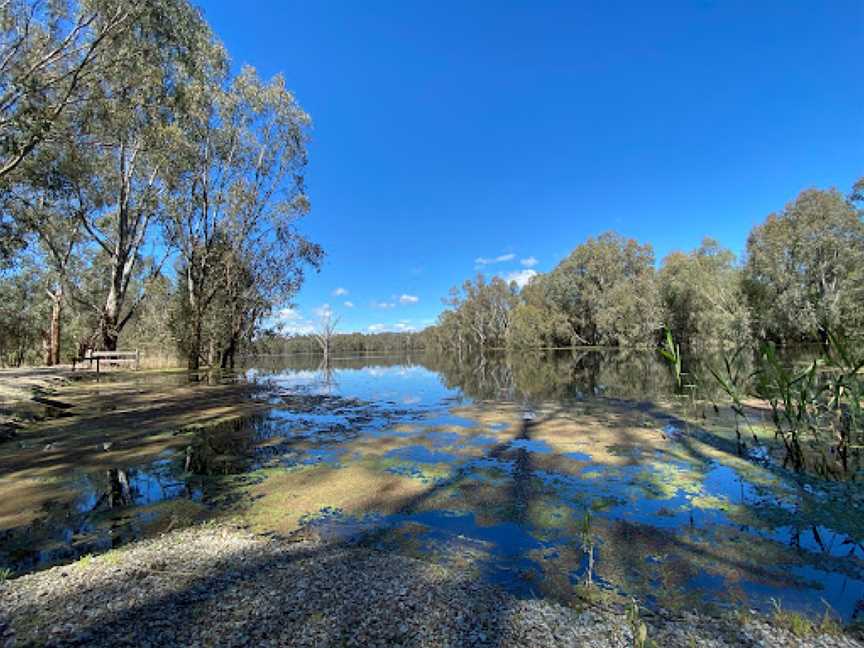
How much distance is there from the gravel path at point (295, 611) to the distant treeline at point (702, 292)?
226 inches

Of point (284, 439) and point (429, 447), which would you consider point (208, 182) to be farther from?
point (429, 447)

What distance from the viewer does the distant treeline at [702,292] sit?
3297 cm

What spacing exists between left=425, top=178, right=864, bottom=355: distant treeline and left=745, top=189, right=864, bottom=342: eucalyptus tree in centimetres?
8

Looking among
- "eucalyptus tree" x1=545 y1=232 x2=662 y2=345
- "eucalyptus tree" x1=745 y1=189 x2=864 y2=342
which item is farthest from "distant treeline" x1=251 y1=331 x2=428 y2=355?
"eucalyptus tree" x1=745 y1=189 x2=864 y2=342

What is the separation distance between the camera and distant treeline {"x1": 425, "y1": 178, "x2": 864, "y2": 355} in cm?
3297

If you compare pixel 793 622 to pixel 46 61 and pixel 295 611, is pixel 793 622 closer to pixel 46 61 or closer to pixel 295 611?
pixel 295 611

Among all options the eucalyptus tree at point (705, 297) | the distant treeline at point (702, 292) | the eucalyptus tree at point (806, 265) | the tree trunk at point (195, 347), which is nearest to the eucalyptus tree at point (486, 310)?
the distant treeline at point (702, 292)

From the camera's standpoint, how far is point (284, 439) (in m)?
8.61

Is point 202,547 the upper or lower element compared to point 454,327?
lower

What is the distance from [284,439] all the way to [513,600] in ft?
21.9

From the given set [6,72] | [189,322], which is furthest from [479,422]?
[189,322]

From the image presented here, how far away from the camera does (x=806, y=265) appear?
114ft

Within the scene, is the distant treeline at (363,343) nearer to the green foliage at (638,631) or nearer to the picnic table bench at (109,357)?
the picnic table bench at (109,357)

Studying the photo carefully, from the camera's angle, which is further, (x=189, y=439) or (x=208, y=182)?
(x=208, y=182)
